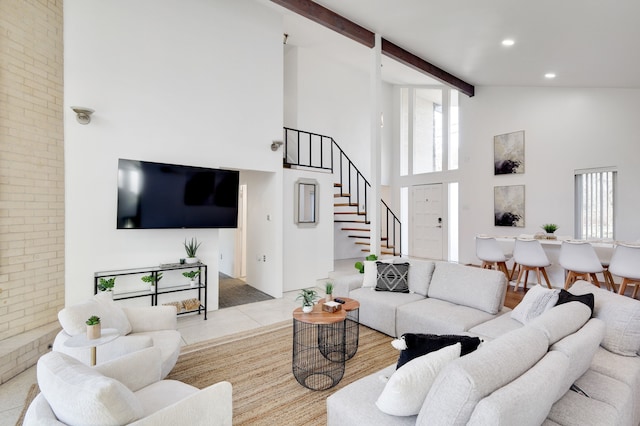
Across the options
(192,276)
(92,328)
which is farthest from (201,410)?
(192,276)

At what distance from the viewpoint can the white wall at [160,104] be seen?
3504mm

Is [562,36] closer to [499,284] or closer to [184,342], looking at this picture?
[499,284]

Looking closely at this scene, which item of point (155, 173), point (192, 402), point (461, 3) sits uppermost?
point (461, 3)

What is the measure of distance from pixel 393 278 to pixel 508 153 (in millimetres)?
4639

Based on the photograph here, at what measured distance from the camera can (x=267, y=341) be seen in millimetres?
3393

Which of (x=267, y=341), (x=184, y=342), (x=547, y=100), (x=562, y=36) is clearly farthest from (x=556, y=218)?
(x=184, y=342)

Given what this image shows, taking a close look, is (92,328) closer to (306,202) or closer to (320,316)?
(320,316)

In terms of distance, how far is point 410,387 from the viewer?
136cm

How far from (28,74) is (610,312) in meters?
5.42

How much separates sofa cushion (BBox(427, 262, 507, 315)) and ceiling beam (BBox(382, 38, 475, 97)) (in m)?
3.77

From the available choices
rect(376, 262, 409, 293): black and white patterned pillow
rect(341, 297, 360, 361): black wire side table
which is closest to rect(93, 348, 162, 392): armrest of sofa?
rect(341, 297, 360, 361): black wire side table

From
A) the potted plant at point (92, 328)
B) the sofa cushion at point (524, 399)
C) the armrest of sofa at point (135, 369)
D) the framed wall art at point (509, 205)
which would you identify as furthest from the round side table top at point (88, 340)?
the framed wall art at point (509, 205)

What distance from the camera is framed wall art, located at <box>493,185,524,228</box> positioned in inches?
254

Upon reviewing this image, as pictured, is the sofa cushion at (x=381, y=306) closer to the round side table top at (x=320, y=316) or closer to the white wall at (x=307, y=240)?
the round side table top at (x=320, y=316)
